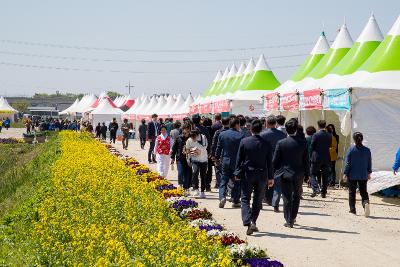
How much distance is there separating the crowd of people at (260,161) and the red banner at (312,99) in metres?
1.27

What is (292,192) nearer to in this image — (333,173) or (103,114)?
(333,173)

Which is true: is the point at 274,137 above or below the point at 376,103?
below

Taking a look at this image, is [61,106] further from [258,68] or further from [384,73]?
[384,73]

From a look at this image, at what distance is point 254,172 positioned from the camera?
33.2 feet

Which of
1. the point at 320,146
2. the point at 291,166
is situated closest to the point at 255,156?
the point at 291,166

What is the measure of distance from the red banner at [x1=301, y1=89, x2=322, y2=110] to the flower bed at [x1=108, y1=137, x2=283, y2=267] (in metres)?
5.31

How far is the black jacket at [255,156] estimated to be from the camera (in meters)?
10.1

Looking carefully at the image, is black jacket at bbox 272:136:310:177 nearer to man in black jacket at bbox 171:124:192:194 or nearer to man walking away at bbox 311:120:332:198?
man walking away at bbox 311:120:332:198

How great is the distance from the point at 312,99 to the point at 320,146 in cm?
306

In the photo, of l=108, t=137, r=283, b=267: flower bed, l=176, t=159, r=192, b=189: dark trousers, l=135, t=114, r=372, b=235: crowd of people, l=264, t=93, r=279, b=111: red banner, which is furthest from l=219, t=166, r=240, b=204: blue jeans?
l=264, t=93, r=279, b=111: red banner

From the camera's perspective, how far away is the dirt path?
326 inches

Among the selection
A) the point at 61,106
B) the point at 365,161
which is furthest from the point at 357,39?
the point at 61,106

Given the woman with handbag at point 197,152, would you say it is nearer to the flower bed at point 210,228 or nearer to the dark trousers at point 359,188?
the flower bed at point 210,228

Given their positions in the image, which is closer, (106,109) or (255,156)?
(255,156)
